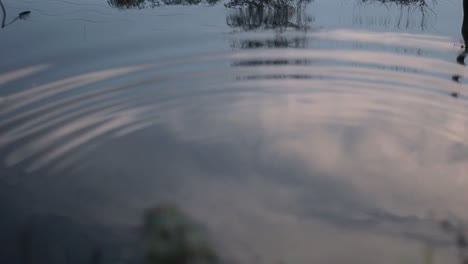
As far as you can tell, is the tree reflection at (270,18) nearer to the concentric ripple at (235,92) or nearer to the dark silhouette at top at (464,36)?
the concentric ripple at (235,92)

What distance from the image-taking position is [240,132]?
4.21 meters

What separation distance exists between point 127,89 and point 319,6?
307cm

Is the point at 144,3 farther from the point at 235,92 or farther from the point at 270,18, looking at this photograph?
the point at 235,92

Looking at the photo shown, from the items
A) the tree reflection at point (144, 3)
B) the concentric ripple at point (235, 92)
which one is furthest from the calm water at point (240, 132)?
the tree reflection at point (144, 3)

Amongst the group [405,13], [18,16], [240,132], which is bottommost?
[240,132]

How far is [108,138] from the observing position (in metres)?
4.14

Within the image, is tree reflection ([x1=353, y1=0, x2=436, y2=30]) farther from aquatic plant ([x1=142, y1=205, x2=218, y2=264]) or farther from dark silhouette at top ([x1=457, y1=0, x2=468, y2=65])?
aquatic plant ([x1=142, y1=205, x2=218, y2=264])

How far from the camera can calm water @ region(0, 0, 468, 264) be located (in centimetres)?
313

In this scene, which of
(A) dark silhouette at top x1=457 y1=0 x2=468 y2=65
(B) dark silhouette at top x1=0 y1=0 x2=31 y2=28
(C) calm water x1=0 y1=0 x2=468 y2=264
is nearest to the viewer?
(C) calm water x1=0 y1=0 x2=468 y2=264

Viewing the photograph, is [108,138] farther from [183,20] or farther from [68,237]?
[183,20]

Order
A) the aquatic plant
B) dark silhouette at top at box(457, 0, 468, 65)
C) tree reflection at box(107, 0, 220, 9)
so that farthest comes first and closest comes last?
tree reflection at box(107, 0, 220, 9), dark silhouette at top at box(457, 0, 468, 65), the aquatic plant

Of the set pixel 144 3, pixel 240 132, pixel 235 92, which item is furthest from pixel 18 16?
pixel 240 132

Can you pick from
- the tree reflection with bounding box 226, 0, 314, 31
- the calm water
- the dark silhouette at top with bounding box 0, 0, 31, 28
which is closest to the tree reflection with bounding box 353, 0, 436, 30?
the calm water

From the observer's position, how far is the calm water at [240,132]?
3.13 metres
